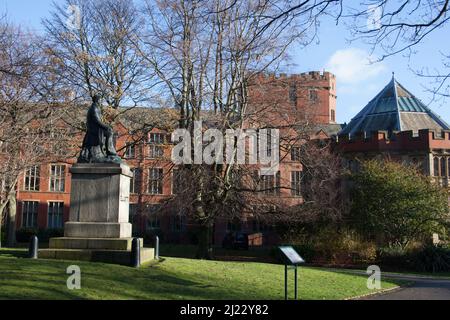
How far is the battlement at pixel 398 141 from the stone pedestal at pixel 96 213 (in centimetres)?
3285

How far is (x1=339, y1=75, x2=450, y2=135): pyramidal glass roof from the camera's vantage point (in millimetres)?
47184

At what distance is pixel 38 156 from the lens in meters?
26.7

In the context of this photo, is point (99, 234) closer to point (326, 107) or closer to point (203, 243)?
point (203, 243)

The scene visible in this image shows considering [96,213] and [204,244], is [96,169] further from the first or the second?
[204,244]

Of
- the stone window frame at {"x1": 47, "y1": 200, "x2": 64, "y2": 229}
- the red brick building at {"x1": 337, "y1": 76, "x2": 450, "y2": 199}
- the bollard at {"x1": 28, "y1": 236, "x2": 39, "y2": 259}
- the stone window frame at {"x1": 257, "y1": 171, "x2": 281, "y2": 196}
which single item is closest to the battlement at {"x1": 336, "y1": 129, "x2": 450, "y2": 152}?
the red brick building at {"x1": 337, "y1": 76, "x2": 450, "y2": 199}

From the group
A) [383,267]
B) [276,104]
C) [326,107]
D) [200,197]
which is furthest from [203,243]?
Answer: [326,107]

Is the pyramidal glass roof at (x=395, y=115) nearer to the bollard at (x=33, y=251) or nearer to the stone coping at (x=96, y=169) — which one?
the stone coping at (x=96, y=169)

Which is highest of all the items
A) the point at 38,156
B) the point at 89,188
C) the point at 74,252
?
the point at 38,156

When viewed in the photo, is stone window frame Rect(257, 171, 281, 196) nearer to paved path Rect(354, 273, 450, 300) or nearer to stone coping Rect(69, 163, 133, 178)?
paved path Rect(354, 273, 450, 300)

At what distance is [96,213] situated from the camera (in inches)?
579

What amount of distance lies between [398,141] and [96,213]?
3442 cm

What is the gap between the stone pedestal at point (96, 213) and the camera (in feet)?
46.9

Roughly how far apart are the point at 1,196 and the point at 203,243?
11.8 m

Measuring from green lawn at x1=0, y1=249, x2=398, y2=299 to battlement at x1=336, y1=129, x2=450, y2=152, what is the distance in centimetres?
2902
